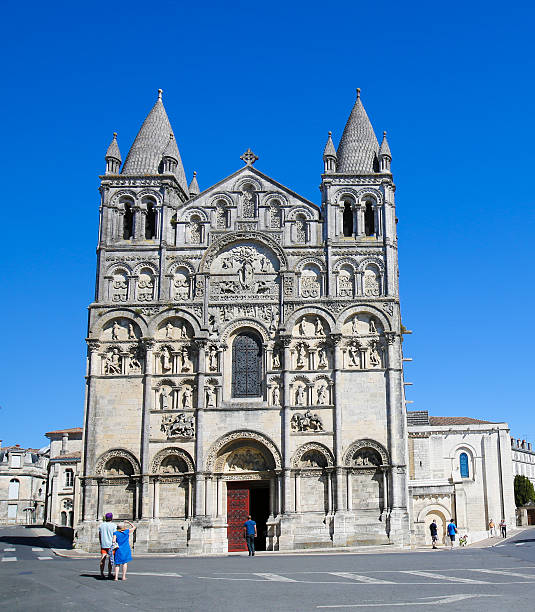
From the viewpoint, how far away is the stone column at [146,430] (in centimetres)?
3431

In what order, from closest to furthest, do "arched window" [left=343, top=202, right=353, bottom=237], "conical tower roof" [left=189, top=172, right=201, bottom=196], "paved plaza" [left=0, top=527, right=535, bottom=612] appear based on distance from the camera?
1. "paved plaza" [left=0, top=527, right=535, bottom=612]
2. "arched window" [left=343, top=202, right=353, bottom=237]
3. "conical tower roof" [left=189, top=172, right=201, bottom=196]

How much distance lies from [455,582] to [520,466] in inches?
3615

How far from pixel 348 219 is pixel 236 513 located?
48.5 feet

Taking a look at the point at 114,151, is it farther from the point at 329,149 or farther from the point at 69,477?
the point at 69,477

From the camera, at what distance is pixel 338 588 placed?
1587cm

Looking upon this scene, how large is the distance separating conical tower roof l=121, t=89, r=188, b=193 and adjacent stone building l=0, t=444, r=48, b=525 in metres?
58.4

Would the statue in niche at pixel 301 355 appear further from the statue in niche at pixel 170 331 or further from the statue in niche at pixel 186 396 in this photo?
the statue in niche at pixel 170 331

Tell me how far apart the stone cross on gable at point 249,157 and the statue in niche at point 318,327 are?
333 inches

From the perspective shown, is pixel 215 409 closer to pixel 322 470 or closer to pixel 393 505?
pixel 322 470

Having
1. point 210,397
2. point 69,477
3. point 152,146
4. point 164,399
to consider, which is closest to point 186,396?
point 164,399

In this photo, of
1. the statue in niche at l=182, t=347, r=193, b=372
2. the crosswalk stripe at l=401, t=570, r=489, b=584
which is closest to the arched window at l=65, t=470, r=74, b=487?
the statue in niche at l=182, t=347, r=193, b=372

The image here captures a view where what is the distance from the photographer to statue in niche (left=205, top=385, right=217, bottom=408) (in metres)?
35.3

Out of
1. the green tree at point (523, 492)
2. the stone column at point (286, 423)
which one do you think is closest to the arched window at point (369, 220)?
the stone column at point (286, 423)

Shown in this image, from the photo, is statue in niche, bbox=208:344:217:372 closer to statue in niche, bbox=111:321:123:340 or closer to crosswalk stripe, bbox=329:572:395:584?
statue in niche, bbox=111:321:123:340
